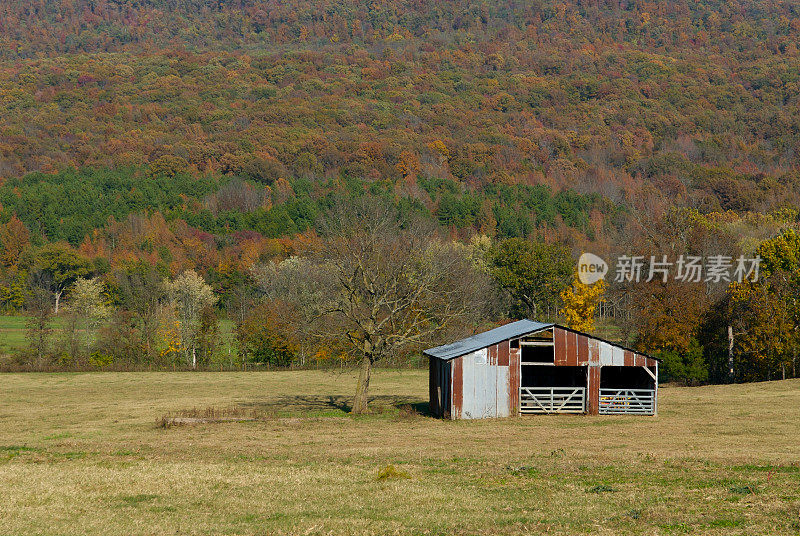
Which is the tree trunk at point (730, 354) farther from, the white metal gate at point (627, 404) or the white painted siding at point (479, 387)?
the white painted siding at point (479, 387)

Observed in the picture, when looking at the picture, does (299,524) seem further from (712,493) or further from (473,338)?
(473,338)

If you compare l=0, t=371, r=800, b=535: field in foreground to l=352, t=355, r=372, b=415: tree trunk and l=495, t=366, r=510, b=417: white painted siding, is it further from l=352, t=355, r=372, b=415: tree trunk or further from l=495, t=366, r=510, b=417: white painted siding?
l=495, t=366, r=510, b=417: white painted siding

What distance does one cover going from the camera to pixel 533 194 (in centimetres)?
19975

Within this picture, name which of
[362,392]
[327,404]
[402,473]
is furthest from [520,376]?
[402,473]

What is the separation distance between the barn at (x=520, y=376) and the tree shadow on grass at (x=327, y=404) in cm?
393

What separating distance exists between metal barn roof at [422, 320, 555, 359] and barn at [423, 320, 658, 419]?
56 mm

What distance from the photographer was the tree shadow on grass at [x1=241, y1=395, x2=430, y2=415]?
149ft

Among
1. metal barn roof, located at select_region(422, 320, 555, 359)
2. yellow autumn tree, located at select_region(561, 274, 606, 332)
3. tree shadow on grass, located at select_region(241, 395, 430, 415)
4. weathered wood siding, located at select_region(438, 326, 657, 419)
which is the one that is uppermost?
yellow autumn tree, located at select_region(561, 274, 606, 332)

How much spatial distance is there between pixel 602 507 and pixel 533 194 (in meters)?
185

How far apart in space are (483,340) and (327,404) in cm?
1111

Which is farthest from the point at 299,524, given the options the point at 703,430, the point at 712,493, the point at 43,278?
the point at 43,278

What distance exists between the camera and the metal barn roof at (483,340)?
4103cm

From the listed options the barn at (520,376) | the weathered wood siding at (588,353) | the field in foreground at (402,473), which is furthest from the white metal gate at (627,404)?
the weathered wood siding at (588,353)

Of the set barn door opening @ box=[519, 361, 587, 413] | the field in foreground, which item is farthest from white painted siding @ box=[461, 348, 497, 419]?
the field in foreground
